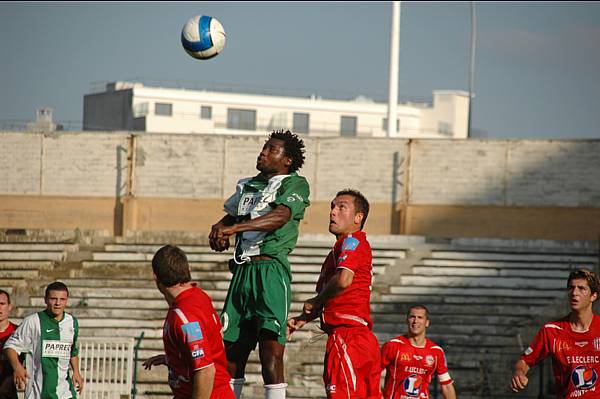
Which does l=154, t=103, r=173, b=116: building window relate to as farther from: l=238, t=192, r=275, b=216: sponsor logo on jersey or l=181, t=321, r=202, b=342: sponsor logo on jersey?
l=181, t=321, r=202, b=342: sponsor logo on jersey

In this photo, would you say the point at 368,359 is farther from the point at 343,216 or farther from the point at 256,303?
the point at 343,216

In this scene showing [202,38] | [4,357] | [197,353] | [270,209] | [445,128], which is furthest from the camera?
[445,128]

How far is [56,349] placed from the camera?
36.5 ft

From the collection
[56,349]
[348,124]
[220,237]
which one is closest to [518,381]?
[220,237]

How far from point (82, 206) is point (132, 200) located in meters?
1.47

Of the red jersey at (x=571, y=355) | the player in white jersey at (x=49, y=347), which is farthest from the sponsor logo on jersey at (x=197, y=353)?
the player in white jersey at (x=49, y=347)

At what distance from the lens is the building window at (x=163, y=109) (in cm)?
7033

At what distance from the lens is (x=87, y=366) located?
17.7 meters

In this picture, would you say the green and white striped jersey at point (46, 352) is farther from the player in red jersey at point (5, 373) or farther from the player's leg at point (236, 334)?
the player's leg at point (236, 334)

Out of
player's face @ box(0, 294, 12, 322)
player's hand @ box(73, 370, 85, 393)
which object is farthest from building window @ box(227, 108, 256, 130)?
player's hand @ box(73, 370, 85, 393)

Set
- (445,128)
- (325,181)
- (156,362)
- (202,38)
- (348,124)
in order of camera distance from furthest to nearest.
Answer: (445,128)
(348,124)
(325,181)
(202,38)
(156,362)

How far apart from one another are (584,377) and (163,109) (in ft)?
210

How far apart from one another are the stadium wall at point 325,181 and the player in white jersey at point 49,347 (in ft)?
54.7

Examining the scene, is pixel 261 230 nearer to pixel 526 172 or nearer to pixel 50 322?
pixel 50 322
